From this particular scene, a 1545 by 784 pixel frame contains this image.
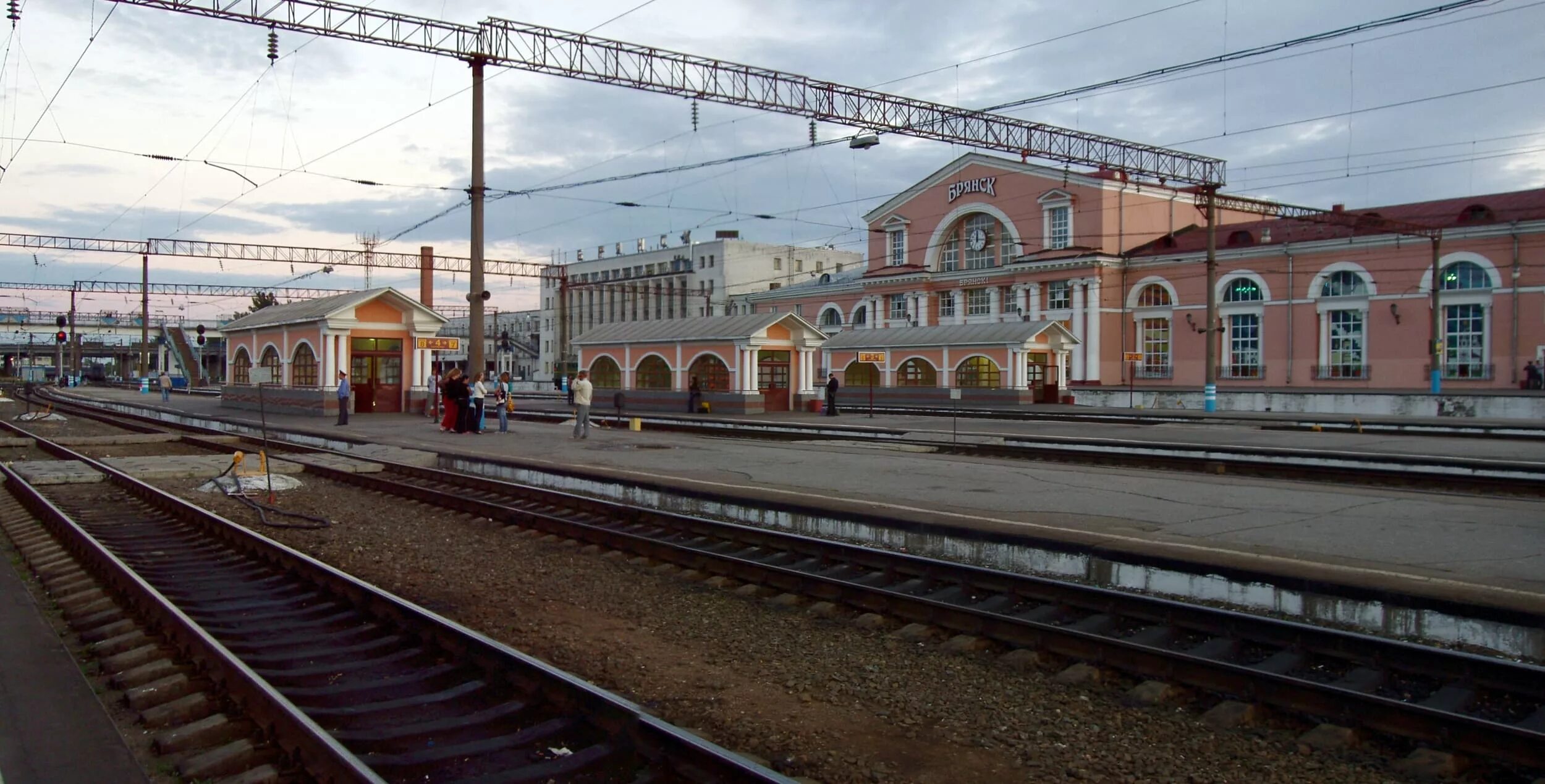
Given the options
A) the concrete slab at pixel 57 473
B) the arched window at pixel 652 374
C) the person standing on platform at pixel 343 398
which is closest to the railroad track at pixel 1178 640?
the concrete slab at pixel 57 473

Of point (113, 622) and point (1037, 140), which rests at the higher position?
point (1037, 140)

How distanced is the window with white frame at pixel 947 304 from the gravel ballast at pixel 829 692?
2158 inches

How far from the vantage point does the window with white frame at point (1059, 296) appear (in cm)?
5659

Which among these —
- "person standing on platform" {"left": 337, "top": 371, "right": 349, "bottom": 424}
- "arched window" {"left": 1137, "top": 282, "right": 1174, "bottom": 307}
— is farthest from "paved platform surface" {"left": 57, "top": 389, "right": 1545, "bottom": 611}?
"arched window" {"left": 1137, "top": 282, "right": 1174, "bottom": 307}

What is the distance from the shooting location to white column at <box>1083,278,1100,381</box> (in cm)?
5497

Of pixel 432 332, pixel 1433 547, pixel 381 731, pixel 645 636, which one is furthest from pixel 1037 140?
pixel 381 731

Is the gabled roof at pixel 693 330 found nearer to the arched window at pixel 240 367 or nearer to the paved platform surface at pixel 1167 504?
the arched window at pixel 240 367

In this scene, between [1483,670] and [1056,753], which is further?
[1483,670]

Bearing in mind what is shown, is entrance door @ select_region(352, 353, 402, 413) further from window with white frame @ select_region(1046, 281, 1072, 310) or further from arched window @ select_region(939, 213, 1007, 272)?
arched window @ select_region(939, 213, 1007, 272)

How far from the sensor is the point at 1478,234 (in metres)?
42.6

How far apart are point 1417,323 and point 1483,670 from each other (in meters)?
46.3

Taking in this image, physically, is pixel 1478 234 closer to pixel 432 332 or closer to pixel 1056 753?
pixel 432 332

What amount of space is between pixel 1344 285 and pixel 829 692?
4928 cm

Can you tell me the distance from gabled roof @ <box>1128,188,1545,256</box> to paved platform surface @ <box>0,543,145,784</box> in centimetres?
4154
